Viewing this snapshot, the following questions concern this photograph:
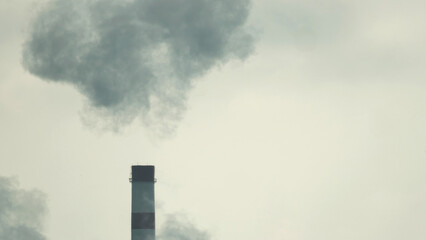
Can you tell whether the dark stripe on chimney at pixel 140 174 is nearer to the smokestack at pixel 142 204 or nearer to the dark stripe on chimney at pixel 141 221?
the smokestack at pixel 142 204

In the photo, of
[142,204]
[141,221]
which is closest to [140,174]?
[142,204]

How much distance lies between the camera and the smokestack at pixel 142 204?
176ft

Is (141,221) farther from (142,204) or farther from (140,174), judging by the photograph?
(140,174)

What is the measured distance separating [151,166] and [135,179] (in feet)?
3.54

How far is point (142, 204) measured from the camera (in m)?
53.6

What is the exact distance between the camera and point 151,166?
5425 cm

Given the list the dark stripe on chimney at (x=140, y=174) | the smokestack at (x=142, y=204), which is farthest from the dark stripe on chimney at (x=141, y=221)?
the dark stripe on chimney at (x=140, y=174)

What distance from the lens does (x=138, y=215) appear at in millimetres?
53625

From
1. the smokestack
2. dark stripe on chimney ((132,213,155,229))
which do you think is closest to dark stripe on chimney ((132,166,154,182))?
the smokestack

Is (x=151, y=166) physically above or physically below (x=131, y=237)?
above

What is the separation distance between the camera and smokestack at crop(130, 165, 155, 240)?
53.6 metres

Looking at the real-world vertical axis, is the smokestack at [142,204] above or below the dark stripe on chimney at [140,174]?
below

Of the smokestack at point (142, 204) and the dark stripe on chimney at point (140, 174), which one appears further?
the dark stripe on chimney at point (140, 174)

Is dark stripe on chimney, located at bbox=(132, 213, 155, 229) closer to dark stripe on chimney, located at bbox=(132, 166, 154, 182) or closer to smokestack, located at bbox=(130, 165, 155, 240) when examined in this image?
smokestack, located at bbox=(130, 165, 155, 240)
